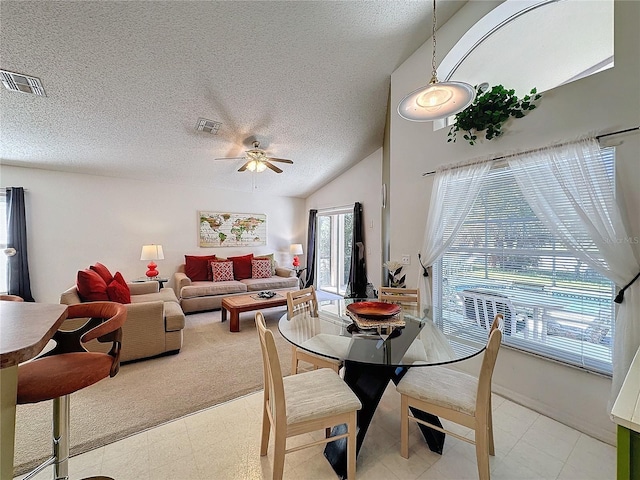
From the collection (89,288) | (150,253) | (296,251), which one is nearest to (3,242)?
(150,253)

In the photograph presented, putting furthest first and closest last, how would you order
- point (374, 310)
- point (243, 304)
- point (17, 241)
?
point (17, 241) → point (243, 304) → point (374, 310)

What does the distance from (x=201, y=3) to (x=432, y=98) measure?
6.64 ft

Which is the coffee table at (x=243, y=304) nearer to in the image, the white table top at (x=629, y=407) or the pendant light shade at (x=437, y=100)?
the pendant light shade at (x=437, y=100)

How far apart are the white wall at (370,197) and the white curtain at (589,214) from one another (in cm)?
296

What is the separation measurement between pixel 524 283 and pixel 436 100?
169 centimetres

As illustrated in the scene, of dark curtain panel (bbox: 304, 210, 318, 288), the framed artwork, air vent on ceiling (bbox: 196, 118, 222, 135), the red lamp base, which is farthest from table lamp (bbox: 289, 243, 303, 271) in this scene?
air vent on ceiling (bbox: 196, 118, 222, 135)

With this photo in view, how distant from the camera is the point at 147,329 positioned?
2.82m

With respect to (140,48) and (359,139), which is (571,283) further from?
(140,48)

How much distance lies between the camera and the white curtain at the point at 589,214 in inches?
66.4

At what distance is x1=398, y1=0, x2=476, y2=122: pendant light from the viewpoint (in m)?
1.54

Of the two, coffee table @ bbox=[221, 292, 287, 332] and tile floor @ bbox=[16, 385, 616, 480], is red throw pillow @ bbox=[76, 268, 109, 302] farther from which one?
tile floor @ bbox=[16, 385, 616, 480]

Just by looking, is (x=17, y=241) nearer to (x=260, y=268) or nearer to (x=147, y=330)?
(x=147, y=330)

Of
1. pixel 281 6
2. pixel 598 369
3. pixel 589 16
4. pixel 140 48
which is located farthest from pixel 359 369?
pixel 589 16

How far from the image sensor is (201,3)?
218 cm
